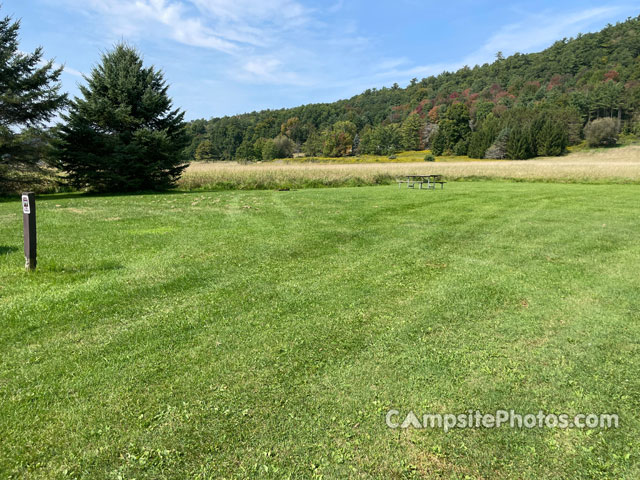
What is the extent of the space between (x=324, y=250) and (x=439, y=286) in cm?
248

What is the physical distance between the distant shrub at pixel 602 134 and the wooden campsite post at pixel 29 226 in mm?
83615

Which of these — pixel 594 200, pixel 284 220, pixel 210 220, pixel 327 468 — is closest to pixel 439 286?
pixel 327 468

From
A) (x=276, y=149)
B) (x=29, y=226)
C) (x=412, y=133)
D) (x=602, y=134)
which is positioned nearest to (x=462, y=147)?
(x=412, y=133)

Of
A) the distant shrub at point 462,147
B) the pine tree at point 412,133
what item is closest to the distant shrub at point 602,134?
the distant shrub at point 462,147

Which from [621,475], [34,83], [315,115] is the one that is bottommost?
[621,475]

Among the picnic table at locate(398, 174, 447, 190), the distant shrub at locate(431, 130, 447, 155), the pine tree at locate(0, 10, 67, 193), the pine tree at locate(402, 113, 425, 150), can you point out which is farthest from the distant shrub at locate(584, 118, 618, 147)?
the pine tree at locate(0, 10, 67, 193)

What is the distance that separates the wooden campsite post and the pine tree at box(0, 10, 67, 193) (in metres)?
14.8

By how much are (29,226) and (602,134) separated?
3303 inches

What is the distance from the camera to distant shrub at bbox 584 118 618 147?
6431cm

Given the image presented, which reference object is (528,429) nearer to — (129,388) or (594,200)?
(129,388)

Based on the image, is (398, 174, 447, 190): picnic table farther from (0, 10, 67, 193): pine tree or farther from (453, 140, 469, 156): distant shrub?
(453, 140, 469, 156): distant shrub

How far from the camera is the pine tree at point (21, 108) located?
15.9 metres

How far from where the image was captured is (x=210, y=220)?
9.66 metres

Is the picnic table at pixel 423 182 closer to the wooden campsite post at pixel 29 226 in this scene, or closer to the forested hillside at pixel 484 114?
the wooden campsite post at pixel 29 226
